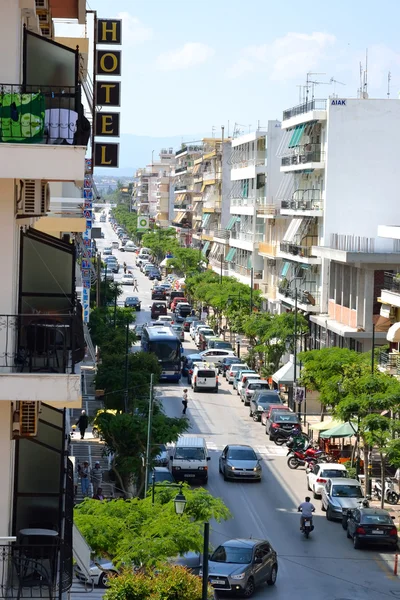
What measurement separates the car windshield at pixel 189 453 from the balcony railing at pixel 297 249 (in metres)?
27.6

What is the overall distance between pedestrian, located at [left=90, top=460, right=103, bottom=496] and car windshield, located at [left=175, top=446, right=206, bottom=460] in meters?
2.79

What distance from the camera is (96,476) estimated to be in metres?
37.8

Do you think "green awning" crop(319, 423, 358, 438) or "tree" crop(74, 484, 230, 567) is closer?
"tree" crop(74, 484, 230, 567)

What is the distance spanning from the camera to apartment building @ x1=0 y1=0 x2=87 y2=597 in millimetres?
10281

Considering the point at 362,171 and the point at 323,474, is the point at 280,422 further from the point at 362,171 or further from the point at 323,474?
the point at 362,171

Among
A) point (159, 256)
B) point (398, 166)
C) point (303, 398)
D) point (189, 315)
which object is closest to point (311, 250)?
point (398, 166)

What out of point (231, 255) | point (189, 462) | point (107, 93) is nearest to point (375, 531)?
point (189, 462)

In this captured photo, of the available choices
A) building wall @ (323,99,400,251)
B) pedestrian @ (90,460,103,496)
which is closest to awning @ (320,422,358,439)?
pedestrian @ (90,460,103,496)

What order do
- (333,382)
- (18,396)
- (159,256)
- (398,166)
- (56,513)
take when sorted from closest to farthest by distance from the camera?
(18,396), (56,513), (333,382), (398,166), (159,256)

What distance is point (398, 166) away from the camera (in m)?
64.3

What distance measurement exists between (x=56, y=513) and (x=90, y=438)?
110 ft

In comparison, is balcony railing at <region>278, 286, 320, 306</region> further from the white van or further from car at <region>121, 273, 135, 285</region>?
car at <region>121, 273, 135, 285</region>

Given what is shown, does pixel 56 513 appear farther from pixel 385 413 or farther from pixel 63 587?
pixel 385 413

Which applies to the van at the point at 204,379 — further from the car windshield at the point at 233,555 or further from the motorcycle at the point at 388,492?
the car windshield at the point at 233,555
